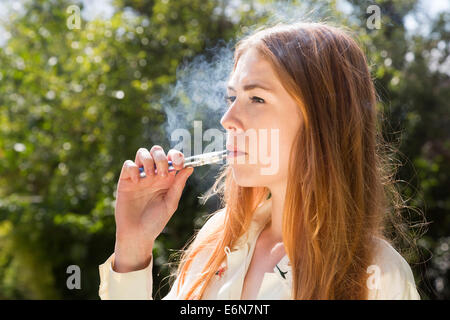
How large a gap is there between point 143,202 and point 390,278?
0.63m

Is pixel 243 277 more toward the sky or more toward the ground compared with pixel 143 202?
more toward the ground

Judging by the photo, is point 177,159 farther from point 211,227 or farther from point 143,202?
point 211,227

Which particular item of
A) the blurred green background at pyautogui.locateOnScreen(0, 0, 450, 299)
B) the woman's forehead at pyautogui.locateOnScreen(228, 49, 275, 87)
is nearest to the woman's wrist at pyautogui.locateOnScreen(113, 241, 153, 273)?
the woman's forehead at pyautogui.locateOnScreen(228, 49, 275, 87)

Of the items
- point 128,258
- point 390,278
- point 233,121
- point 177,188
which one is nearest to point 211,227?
point 177,188

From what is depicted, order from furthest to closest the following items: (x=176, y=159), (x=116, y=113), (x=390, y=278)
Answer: (x=116, y=113), (x=176, y=159), (x=390, y=278)

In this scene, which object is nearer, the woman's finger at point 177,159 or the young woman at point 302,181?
the young woman at point 302,181

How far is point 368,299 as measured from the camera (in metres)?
0.97

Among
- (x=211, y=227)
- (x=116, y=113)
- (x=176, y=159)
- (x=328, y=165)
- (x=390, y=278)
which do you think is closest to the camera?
(x=390, y=278)

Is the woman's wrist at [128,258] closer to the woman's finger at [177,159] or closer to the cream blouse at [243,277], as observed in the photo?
the cream blouse at [243,277]

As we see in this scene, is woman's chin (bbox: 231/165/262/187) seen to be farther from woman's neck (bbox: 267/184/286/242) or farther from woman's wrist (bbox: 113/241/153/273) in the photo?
woman's wrist (bbox: 113/241/153/273)

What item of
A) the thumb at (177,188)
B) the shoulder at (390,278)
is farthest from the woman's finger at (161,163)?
the shoulder at (390,278)

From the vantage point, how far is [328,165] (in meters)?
1.05

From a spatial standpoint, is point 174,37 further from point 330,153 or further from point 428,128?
point 330,153

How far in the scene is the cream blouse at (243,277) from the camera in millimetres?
946
